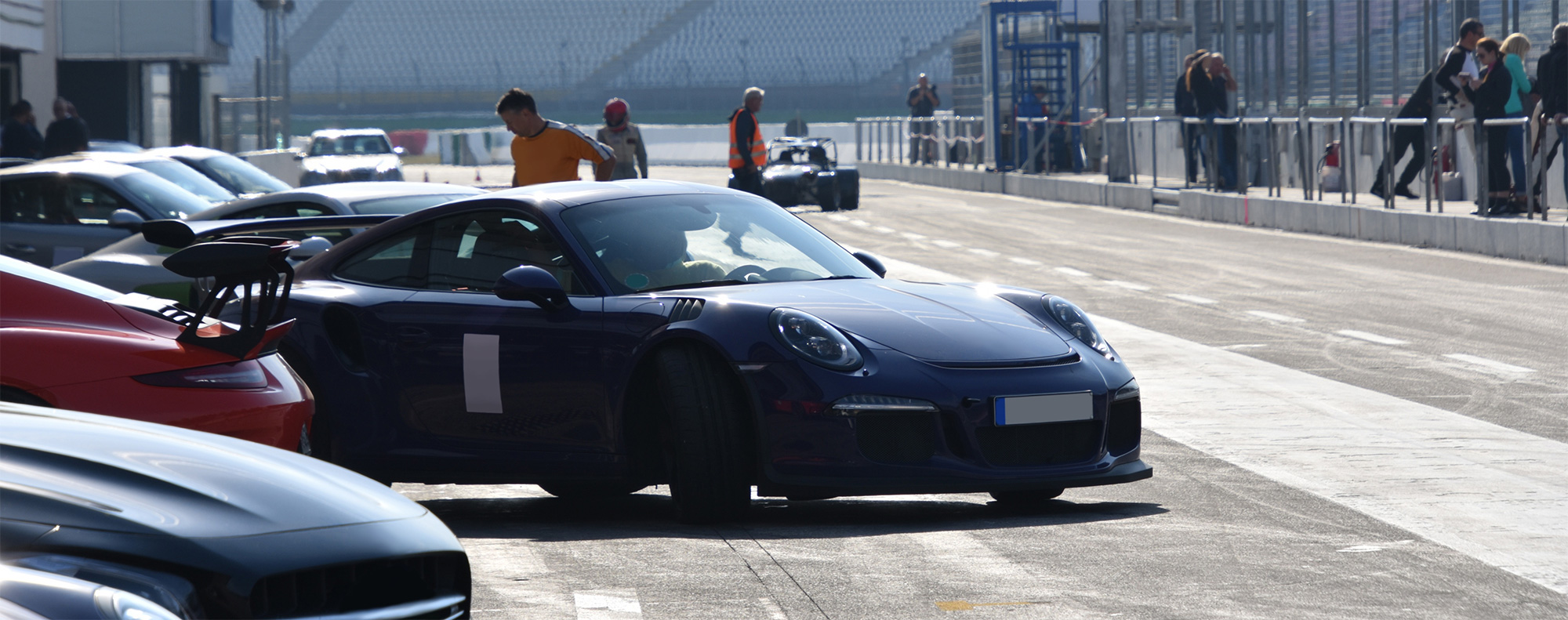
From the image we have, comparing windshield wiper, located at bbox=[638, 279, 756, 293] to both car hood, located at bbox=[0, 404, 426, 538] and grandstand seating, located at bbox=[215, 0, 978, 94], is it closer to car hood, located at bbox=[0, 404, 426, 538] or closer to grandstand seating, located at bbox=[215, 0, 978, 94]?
car hood, located at bbox=[0, 404, 426, 538]

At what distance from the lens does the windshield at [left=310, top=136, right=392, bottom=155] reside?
34281 millimetres

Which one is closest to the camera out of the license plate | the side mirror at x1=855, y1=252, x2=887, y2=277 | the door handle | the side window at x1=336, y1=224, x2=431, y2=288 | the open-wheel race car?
the license plate

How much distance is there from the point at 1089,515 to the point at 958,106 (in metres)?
37.9

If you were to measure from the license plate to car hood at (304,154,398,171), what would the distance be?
25957 mm

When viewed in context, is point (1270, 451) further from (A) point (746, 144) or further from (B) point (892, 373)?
(A) point (746, 144)

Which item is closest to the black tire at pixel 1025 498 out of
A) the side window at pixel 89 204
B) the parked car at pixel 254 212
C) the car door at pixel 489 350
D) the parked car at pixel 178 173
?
the car door at pixel 489 350

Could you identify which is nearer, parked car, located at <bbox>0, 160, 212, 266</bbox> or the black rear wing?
the black rear wing

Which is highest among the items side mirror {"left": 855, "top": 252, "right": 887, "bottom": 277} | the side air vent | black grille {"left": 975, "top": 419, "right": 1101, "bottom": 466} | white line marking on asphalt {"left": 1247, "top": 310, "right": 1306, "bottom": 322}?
side mirror {"left": 855, "top": 252, "right": 887, "bottom": 277}

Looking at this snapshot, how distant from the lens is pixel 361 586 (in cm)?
322

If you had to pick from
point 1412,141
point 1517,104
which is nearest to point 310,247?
point 1517,104

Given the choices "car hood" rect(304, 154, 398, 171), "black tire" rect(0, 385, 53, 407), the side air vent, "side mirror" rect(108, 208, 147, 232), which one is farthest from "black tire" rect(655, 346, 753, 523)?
"car hood" rect(304, 154, 398, 171)

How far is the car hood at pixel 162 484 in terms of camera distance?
9.82ft

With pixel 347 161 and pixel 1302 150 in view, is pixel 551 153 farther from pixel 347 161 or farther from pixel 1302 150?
pixel 347 161

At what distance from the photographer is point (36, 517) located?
2.93 metres
